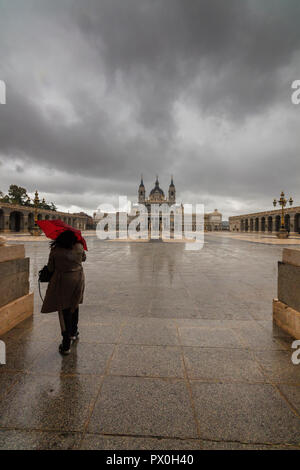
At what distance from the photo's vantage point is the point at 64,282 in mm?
2848

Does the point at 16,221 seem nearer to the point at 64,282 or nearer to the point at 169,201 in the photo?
the point at 64,282

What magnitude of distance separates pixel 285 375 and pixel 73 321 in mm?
2730

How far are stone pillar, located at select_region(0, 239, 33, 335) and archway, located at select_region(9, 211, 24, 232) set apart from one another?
5607 cm

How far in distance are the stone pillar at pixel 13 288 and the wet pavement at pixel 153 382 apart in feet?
0.64

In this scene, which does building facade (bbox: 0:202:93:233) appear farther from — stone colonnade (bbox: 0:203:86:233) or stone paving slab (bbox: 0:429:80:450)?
stone paving slab (bbox: 0:429:80:450)

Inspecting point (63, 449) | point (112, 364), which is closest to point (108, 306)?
point (112, 364)

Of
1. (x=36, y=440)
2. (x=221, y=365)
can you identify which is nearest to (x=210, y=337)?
(x=221, y=365)

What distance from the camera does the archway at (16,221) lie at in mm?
52031

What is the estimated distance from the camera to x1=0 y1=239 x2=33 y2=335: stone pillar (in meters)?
3.31

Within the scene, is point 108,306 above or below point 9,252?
below

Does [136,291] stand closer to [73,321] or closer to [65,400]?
[73,321]

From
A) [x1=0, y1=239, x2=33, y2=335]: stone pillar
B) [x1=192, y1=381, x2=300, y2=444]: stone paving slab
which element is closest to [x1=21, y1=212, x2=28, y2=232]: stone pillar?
[x1=0, y1=239, x2=33, y2=335]: stone pillar

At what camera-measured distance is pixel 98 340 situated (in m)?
3.14

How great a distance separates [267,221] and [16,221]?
68299 millimetres
